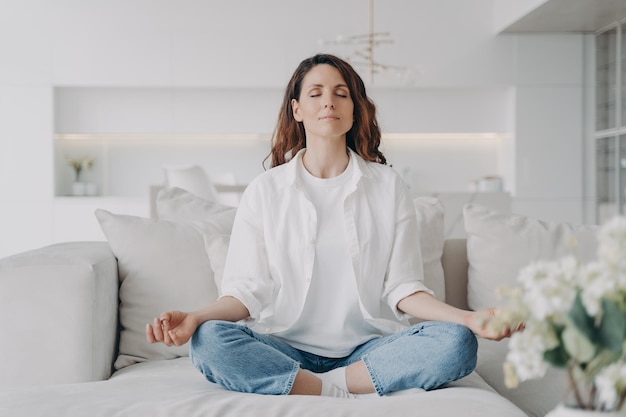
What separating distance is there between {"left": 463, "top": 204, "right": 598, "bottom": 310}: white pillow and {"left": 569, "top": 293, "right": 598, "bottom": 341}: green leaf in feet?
5.48

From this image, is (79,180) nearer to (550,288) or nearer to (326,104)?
(326,104)

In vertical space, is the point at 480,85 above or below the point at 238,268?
above

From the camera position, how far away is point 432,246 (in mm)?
2496

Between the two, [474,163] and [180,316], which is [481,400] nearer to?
[180,316]

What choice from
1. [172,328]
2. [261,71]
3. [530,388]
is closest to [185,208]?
[172,328]

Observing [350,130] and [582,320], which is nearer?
[582,320]

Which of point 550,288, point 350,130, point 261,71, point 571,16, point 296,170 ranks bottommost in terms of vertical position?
Answer: point 550,288

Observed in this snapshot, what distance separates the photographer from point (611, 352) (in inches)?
29.8

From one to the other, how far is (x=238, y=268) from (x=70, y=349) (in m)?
0.46

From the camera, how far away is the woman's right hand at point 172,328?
1.69 metres

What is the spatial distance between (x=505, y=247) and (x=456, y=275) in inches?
8.9

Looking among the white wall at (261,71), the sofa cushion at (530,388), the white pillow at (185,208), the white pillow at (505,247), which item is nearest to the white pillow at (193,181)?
the white pillow at (185,208)

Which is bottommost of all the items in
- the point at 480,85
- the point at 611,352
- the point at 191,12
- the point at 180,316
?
the point at 180,316

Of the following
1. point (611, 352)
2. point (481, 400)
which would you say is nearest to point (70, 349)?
point (481, 400)
